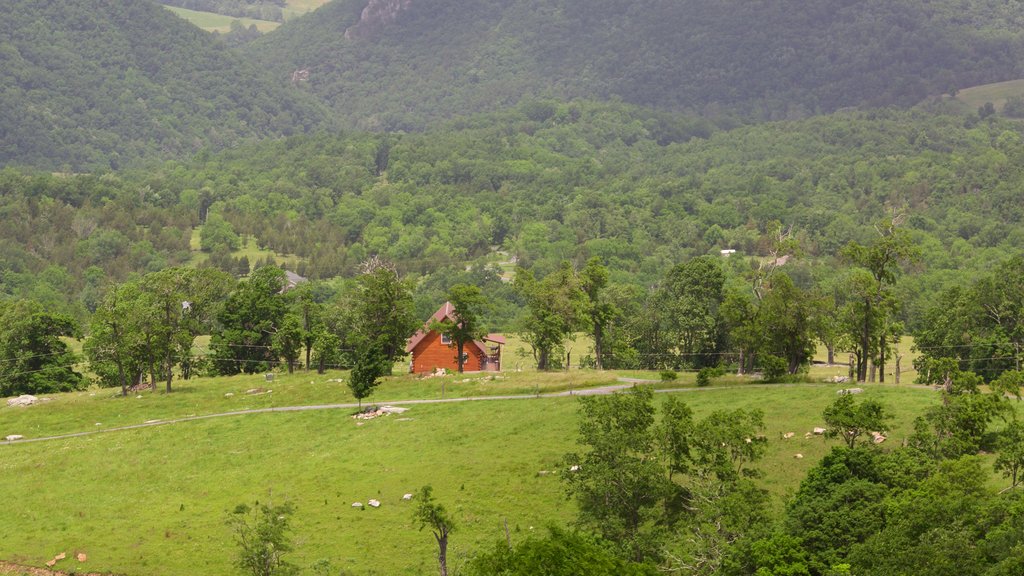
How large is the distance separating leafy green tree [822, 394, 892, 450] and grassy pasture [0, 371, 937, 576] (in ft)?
12.0

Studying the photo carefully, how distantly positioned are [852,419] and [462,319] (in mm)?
Answer: 52603

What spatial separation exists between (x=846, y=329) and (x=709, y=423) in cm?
3257

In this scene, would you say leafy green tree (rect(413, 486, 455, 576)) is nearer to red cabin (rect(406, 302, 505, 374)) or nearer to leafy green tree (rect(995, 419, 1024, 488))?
leafy green tree (rect(995, 419, 1024, 488))

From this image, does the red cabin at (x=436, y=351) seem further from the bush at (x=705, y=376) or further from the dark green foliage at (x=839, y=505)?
the dark green foliage at (x=839, y=505)

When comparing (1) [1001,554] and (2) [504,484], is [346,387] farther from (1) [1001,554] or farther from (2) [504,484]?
(1) [1001,554]

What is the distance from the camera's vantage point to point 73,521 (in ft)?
264

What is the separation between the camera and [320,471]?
87.8 m

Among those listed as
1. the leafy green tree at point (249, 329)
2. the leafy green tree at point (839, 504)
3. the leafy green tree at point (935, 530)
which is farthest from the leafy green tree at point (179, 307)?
the leafy green tree at point (935, 530)

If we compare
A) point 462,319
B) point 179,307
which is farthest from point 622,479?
point 179,307

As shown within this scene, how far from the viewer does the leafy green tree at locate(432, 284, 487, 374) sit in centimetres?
12006

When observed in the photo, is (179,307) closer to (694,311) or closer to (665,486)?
(694,311)

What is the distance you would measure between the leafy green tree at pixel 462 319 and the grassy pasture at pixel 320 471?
1020 centimetres

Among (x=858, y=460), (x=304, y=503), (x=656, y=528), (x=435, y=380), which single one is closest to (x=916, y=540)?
(x=858, y=460)

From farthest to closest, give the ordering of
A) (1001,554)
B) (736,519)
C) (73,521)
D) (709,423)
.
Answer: (73,521) → (709,423) → (736,519) → (1001,554)
